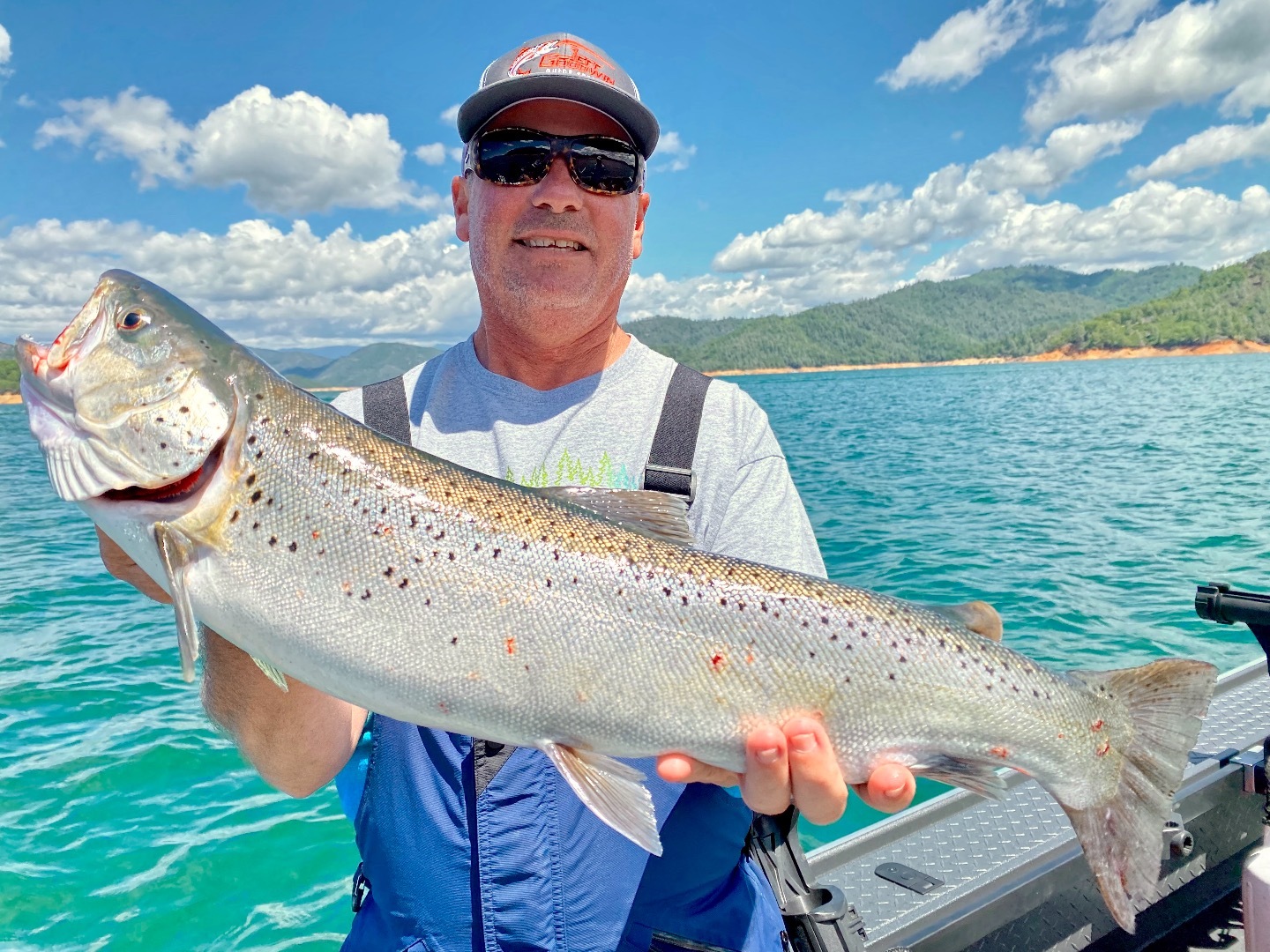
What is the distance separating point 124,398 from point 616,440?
1.54m

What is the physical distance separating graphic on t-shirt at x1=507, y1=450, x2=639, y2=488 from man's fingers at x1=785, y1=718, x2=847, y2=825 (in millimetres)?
1042

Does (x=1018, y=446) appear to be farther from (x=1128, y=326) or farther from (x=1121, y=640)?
(x=1128, y=326)

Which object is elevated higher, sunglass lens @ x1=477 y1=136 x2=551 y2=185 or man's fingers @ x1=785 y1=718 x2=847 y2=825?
sunglass lens @ x1=477 y1=136 x2=551 y2=185

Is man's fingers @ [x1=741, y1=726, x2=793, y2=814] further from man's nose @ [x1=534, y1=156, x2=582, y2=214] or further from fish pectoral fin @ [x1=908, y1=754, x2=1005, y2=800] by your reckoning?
man's nose @ [x1=534, y1=156, x2=582, y2=214]

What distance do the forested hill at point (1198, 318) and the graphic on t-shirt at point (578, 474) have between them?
A: 175 meters

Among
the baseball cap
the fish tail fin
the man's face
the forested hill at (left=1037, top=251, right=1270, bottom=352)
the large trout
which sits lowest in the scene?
the fish tail fin

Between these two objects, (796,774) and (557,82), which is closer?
(796,774)

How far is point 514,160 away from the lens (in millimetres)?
3166

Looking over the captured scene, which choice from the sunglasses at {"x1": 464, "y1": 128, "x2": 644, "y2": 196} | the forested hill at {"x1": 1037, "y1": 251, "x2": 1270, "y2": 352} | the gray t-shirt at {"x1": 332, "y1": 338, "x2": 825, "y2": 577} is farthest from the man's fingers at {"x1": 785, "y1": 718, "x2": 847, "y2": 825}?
the forested hill at {"x1": 1037, "y1": 251, "x2": 1270, "y2": 352}

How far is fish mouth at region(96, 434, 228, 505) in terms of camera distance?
2273mm

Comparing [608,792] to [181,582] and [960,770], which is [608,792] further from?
[181,582]

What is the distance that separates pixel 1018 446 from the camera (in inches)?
1438

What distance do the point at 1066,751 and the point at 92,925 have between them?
26.6ft

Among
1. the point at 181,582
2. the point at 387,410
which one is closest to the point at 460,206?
the point at 387,410
